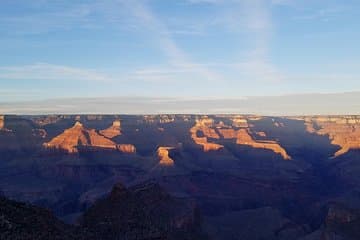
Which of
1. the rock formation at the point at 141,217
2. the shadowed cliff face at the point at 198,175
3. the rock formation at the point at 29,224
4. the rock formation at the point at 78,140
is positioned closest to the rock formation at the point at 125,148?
the shadowed cliff face at the point at 198,175

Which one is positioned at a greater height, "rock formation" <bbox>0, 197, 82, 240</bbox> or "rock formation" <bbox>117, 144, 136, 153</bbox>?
"rock formation" <bbox>0, 197, 82, 240</bbox>

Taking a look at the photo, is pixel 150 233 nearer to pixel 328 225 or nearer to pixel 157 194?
pixel 157 194

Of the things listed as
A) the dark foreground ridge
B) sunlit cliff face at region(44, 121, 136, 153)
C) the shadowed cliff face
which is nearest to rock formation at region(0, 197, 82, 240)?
the dark foreground ridge

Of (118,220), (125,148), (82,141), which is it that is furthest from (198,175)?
(118,220)

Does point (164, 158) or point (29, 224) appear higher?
point (29, 224)

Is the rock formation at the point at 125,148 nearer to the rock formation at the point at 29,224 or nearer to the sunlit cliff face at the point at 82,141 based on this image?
the sunlit cliff face at the point at 82,141

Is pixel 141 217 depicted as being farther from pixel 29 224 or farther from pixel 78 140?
pixel 78 140

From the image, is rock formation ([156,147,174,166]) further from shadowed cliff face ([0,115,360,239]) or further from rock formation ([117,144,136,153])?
rock formation ([117,144,136,153])

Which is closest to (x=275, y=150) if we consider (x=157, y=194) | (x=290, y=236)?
(x=290, y=236)

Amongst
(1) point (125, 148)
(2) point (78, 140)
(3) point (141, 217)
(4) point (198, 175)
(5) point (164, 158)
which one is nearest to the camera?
(3) point (141, 217)
